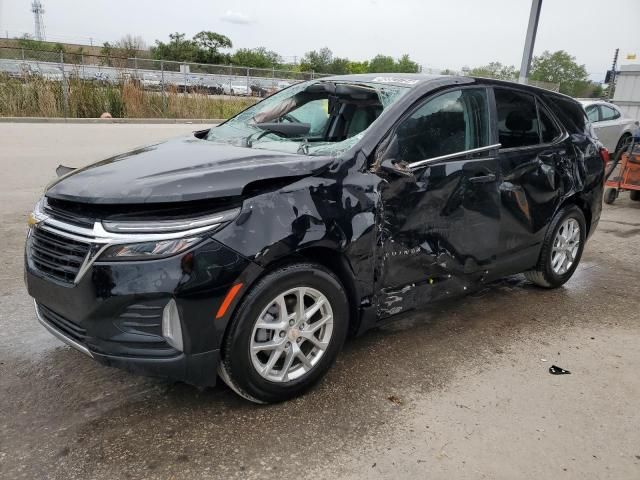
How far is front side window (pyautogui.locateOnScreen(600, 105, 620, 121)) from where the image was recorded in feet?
43.0

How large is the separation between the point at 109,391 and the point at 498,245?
8.99 feet

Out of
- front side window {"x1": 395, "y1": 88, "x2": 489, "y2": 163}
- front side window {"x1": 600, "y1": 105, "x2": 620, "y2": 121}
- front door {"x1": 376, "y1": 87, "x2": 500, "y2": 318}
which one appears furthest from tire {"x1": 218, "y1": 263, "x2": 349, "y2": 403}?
front side window {"x1": 600, "y1": 105, "x2": 620, "y2": 121}

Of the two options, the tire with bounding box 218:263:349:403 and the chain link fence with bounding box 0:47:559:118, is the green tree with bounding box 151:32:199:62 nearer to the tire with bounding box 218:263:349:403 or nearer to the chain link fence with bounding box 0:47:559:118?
the chain link fence with bounding box 0:47:559:118

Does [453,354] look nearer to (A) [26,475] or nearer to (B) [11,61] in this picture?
(A) [26,475]

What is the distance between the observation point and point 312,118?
12.8 feet

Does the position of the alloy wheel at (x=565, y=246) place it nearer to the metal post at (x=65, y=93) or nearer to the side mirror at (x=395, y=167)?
the side mirror at (x=395, y=167)

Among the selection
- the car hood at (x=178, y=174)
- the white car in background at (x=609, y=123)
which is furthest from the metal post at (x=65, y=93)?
the car hood at (x=178, y=174)

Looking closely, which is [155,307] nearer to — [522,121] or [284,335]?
[284,335]

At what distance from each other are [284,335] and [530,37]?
13149 mm

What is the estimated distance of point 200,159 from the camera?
299 centimetres

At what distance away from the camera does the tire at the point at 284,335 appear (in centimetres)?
265

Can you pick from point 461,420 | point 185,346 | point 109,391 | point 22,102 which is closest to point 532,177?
point 461,420

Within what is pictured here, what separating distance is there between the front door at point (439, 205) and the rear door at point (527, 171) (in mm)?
156

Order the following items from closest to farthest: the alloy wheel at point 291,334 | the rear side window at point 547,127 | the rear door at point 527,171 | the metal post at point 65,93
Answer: the alloy wheel at point 291,334 → the rear door at point 527,171 → the rear side window at point 547,127 → the metal post at point 65,93
